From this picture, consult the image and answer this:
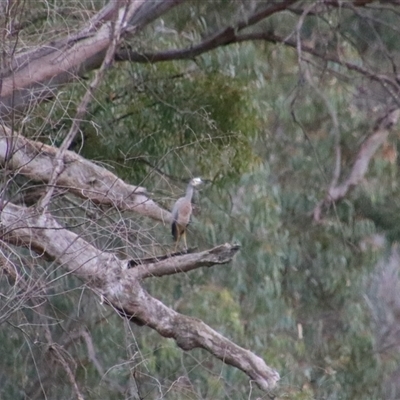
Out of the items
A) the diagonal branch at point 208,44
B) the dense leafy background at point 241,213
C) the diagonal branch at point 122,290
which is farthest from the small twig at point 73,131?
the diagonal branch at point 208,44

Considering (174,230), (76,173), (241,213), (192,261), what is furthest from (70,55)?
(241,213)

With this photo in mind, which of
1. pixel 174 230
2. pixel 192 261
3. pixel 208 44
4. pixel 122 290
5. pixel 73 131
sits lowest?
pixel 174 230

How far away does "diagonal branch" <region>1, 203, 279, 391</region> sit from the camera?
4953 mm

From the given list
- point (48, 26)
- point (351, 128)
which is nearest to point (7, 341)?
point (48, 26)

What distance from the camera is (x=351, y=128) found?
10.8m

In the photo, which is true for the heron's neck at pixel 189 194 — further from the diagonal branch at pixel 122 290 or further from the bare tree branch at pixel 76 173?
the diagonal branch at pixel 122 290

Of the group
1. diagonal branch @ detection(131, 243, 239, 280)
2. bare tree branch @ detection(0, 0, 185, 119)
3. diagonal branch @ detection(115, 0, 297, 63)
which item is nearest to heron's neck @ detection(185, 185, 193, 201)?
bare tree branch @ detection(0, 0, 185, 119)

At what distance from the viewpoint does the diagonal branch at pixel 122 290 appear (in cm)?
495

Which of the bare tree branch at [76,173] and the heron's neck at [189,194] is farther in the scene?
the heron's neck at [189,194]

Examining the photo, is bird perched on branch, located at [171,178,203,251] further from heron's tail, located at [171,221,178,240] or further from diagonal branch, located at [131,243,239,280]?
diagonal branch, located at [131,243,239,280]

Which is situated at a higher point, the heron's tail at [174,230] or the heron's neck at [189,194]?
the heron's neck at [189,194]

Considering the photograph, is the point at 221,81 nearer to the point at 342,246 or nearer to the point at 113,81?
the point at 113,81

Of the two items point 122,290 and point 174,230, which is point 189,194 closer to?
point 174,230

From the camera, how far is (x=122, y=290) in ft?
16.6
